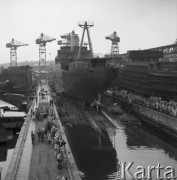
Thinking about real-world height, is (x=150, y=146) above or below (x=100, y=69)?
below

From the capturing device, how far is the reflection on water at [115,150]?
2694 cm

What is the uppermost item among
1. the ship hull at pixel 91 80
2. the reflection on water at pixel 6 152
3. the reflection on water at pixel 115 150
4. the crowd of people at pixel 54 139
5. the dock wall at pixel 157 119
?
the ship hull at pixel 91 80

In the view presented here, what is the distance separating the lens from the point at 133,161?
28.1m

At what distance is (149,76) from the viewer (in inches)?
2125

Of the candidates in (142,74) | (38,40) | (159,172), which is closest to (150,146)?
(159,172)

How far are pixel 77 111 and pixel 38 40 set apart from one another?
8750cm

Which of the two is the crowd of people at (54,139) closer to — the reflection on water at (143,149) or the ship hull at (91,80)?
the reflection on water at (143,149)

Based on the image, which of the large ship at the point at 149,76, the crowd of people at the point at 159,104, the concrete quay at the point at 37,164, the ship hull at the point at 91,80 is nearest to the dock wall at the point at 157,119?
the crowd of people at the point at 159,104

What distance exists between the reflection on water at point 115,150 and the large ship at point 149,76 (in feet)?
28.4

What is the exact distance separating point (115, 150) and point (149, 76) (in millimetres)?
24127

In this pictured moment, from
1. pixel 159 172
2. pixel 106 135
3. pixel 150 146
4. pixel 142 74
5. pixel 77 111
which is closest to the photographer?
pixel 159 172

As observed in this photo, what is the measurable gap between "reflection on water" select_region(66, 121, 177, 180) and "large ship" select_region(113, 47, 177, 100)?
28.4 ft

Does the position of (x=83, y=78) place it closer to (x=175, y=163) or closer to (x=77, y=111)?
(x=77, y=111)

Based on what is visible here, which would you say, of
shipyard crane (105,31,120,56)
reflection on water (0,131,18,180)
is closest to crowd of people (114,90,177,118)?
reflection on water (0,131,18,180)
